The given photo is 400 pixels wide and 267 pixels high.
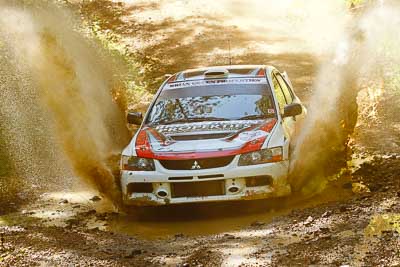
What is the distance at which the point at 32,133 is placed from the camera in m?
16.2

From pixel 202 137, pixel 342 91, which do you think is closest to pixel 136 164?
pixel 202 137

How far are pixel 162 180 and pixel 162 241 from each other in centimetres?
108

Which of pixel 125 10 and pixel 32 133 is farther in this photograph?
pixel 125 10

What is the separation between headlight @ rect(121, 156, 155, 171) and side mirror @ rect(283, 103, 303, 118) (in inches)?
77.0

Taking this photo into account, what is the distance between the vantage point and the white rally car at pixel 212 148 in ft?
28.5

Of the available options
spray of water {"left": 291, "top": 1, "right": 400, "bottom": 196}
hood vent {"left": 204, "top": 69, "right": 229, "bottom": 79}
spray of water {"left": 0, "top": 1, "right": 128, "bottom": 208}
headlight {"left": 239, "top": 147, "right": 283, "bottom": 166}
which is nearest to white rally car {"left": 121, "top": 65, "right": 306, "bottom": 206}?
headlight {"left": 239, "top": 147, "right": 283, "bottom": 166}

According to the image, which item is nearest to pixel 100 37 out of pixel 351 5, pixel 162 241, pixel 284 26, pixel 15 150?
pixel 284 26

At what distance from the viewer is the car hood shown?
880 cm

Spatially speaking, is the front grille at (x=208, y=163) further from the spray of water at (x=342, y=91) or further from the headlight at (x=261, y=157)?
the spray of water at (x=342, y=91)

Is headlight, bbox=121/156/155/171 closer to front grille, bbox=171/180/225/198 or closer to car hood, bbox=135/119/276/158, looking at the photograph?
car hood, bbox=135/119/276/158

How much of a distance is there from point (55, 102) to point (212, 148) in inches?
324

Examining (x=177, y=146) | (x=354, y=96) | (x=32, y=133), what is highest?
(x=177, y=146)

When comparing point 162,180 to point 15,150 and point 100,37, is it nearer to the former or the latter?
point 15,150

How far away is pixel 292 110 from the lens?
967cm
